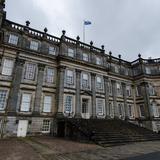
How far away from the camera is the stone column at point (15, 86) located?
747 inches

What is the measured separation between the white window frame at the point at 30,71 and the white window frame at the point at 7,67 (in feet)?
6.55

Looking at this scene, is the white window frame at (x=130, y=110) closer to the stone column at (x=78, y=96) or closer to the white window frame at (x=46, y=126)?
the stone column at (x=78, y=96)

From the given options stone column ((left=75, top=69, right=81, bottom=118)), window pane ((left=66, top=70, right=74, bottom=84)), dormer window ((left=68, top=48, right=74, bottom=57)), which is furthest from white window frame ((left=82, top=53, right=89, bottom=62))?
window pane ((left=66, top=70, right=74, bottom=84))

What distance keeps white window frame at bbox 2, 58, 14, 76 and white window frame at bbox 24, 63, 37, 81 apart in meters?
2.00

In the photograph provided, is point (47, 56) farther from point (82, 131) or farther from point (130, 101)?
point (130, 101)

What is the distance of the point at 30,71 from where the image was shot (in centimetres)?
2192

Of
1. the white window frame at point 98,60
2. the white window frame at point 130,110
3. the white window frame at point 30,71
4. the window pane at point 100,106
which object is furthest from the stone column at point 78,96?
the white window frame at point 130,110

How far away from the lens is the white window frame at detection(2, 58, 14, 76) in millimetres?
20000

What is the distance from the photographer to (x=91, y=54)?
94.1ft

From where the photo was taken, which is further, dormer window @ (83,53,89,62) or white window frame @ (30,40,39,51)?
dormer window @ (83,53,89,62)

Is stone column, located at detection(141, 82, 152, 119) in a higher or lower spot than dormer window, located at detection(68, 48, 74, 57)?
lower

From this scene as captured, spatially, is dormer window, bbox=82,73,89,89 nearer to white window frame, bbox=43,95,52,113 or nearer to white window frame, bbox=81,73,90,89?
white window frame, bbox=81,73,90,89

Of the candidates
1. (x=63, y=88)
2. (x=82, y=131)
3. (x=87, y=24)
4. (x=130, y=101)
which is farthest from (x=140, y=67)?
(x=82, y=131)

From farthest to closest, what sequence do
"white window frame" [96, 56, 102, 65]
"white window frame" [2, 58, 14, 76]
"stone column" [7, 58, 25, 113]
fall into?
1. "white window frame" [96, 56, 102, 65]
2. "white window frame" [2, 58, 14, 76]
3. "stone column" [7, 58, 25, 113]
